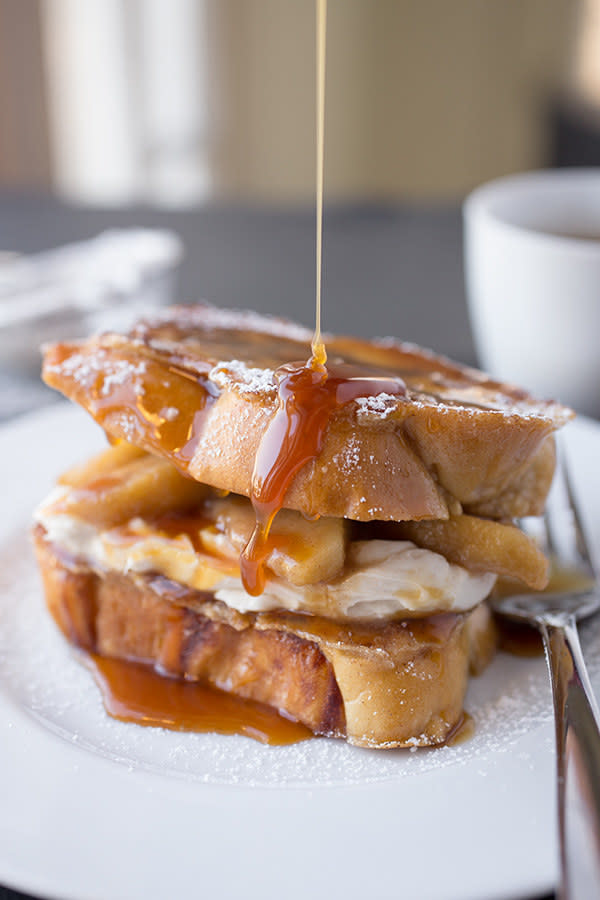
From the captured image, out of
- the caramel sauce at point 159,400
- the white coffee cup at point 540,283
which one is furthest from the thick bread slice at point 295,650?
the white coffee cup at point 540,283

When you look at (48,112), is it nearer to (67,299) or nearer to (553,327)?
(67,299)

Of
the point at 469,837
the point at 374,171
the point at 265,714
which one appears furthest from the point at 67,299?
the point at 374,171

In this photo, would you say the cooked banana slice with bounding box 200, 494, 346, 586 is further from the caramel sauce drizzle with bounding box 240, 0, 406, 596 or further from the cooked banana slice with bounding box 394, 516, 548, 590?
the cooked banana slice with bounding box 394, 516, 548, 590

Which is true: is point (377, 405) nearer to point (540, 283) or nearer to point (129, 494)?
point (129, 494)

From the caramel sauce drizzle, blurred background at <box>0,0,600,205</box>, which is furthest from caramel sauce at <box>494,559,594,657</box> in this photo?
blurred background at <box>0,0,600,205</box>

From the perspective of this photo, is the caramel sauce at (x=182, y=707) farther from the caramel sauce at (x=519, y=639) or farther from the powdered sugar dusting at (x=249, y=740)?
the caramel sauce at (x=519, y=639)
